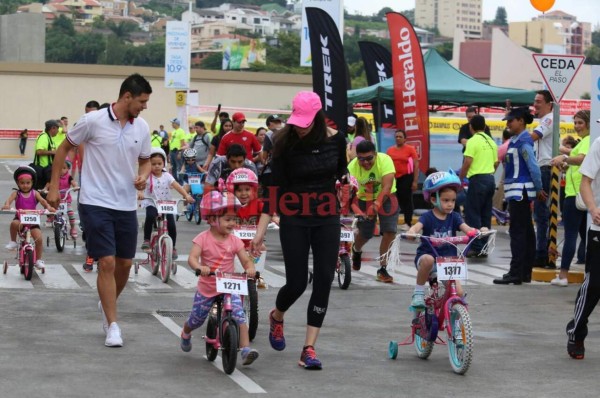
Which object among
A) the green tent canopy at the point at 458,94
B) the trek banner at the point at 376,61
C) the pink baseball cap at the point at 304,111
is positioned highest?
the trek banner at the point at 376,61

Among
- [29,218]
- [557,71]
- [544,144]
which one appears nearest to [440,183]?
[557,71]

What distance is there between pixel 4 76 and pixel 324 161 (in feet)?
223

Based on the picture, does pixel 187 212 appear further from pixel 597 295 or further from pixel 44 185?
pixel 597 295

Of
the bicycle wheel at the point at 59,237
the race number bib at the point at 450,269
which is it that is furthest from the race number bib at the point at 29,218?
the race number bib at the point at 450,269

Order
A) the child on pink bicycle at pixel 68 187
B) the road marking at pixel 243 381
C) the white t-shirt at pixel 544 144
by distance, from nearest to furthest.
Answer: the road marking at pixel 243 381 → the white t-shirt at pixel 544 144 → the child on pink bicycle at pixel 68 187

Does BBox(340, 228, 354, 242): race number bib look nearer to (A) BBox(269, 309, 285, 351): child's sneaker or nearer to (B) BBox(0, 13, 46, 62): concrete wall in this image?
(A) BBox(269, 309, 285, 351): child's sneaker

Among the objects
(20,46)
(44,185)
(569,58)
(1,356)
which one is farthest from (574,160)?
(20,46)

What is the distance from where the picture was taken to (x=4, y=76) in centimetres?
7406

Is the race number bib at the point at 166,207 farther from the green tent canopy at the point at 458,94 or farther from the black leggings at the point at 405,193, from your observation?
the green tent canopy at the point at 458,94

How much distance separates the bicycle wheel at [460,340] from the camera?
8.66 m

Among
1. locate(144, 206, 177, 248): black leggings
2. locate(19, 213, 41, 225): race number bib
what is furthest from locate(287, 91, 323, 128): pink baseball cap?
Result: locate(19, 213, 41, 225): race number bib

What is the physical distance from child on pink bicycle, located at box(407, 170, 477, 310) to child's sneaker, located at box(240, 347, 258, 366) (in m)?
1.52

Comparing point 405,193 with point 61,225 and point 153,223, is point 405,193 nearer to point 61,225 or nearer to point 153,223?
point 61,225

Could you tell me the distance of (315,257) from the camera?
907cm
